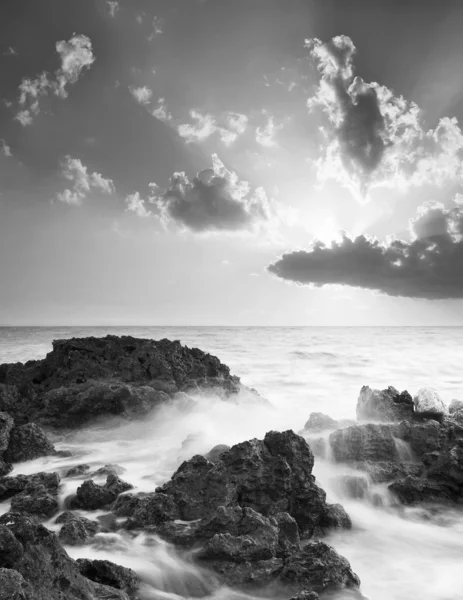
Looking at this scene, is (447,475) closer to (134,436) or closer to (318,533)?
(318,533)

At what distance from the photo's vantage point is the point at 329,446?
7262 millimetres

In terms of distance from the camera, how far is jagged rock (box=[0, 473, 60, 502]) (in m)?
5.96

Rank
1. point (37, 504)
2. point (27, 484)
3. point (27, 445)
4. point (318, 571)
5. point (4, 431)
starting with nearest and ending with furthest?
point (318, 571) → point (37, 504) → point (27, 484) → point (4, 431) → point (27, 445)

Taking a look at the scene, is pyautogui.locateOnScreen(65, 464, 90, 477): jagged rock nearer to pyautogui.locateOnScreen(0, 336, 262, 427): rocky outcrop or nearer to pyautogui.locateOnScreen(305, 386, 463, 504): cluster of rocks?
pyautogui.locateOnScreen(0, 336, 262, 427): rocky outcrop

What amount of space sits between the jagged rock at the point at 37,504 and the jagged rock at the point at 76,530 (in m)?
0.48

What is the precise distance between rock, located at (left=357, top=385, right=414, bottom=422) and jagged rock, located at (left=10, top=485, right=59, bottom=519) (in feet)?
18.4

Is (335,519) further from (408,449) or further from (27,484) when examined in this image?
(27,484)

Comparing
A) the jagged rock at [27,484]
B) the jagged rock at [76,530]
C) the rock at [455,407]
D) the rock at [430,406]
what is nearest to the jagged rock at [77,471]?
the jagged rock at [27,484]

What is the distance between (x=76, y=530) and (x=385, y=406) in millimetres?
5770

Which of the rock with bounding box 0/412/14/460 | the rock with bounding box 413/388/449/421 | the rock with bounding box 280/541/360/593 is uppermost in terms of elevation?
the rock with bounding box 413/388/449/421

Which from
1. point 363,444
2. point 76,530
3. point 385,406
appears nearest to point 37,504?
point 76,530

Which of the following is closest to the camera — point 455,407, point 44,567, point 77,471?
point 44,567

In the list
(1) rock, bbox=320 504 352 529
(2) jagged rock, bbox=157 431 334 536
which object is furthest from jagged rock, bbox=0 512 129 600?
(1) rock, bbox=320 504 352 529

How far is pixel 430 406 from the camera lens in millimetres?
8156
